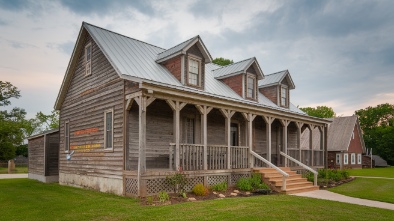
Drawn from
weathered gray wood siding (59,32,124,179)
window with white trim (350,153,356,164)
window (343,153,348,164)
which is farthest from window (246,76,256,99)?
window with white trim (350,153,356,164)

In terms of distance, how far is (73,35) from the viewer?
61.8 feet

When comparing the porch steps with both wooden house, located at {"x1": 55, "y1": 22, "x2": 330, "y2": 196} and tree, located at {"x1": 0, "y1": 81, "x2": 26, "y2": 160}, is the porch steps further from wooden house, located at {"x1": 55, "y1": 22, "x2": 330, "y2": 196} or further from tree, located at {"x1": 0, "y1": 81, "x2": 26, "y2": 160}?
tree, located at {"x1": 0, "y1": 81, "x2": 26, "y2": 160}

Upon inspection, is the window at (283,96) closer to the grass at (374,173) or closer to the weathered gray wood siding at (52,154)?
the grass at (374,173)

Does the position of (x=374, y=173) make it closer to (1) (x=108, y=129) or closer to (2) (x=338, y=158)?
(2) (x=338, y=158)

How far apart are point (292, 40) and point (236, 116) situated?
613cm

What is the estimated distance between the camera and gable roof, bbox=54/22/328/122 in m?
14.7

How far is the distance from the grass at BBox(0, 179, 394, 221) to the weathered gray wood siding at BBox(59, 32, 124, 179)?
2.86 meters

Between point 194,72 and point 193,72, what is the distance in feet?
0.23

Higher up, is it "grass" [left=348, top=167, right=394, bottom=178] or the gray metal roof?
the gray metal roof

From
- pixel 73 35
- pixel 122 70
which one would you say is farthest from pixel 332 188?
pixel 73 35

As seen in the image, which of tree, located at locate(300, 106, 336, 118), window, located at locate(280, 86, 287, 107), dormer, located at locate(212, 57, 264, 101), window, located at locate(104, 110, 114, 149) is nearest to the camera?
Answer: window, located at locate(104, 110, 114, 149)

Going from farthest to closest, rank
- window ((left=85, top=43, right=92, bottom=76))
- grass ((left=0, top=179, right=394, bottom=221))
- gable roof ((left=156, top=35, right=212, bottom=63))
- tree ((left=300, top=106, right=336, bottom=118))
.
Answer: tree ((left=300, top=106, right=336, bottom=118))
window ((left=85, top=43, right=92, bottom=76))
gable roof ((left=156, top=35, right=212, bottom=63))
grass ((left=0, top=179, right=394, bottom=221))

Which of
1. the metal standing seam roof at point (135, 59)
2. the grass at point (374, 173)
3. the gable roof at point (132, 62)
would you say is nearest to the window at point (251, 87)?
the gable roof at point (132, 62)

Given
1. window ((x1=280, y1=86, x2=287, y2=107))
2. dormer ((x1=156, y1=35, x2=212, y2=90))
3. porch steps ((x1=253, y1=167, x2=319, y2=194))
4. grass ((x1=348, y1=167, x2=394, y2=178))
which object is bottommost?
grass ((x1=348, y1=167, x2=394, y2=178))
